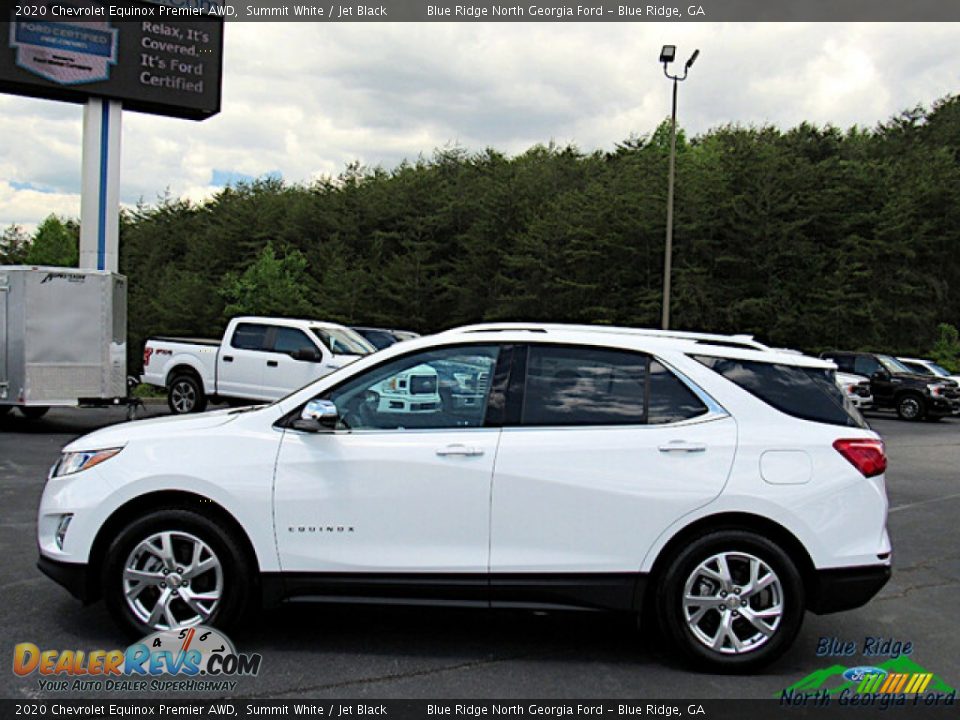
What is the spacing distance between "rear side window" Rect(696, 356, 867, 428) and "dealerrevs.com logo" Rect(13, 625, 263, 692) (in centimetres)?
279

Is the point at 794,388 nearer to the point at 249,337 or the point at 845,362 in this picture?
the point at 249,337

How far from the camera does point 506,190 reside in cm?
4728

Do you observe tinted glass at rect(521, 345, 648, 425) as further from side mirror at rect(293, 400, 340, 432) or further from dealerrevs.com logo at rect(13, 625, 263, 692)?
dealerrevs.com logo at rect(13, 625, 263, 692)

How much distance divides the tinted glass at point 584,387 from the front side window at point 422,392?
0.24 metres

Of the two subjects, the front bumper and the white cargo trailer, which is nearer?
the front bumper

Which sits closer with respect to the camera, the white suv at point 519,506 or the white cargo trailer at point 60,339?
the white suv at point 519,506

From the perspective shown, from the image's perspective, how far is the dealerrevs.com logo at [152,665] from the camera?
4.14 meters

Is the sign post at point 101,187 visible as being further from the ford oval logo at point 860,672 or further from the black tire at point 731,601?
the ford oval logo at point 860,672

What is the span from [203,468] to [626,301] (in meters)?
38.0

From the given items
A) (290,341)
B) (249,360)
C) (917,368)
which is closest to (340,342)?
(290,341)

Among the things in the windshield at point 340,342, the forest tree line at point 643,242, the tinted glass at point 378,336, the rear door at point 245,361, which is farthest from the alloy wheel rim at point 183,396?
the forest tree line at point 643,242

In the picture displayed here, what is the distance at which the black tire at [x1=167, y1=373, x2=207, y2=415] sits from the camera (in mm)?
16859

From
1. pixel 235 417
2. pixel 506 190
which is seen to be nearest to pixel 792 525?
pixel 235 417

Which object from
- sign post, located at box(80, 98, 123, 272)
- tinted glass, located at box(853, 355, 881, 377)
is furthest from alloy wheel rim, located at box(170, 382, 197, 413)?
tinted glass, located at box(853, 355, 881, 377)
